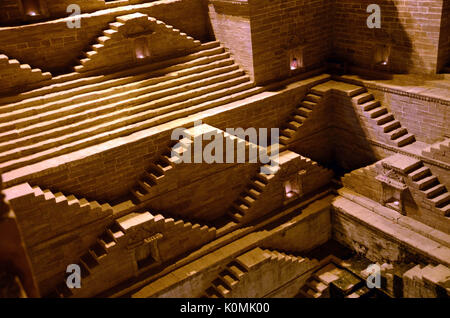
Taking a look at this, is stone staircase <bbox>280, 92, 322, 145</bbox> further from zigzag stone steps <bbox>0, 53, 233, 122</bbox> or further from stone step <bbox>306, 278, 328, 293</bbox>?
stone step <bbox>306, 278, 328, 293</bbox>

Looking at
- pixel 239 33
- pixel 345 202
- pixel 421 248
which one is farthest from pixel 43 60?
pixel 421 248

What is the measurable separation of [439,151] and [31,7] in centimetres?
1327

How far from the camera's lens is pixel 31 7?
15461 millimetres

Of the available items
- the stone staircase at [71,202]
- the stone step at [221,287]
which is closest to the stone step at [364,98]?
the stone step at [221,287]

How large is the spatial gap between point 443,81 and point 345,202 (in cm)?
502

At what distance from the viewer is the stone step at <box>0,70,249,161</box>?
528 inches

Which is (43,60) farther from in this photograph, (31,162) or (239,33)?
(239,33)

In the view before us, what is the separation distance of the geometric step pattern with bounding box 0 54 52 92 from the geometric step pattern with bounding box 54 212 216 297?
5.17m

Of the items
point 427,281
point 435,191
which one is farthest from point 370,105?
point 427,281

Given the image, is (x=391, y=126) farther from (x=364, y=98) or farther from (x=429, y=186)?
(x=429, y=186)

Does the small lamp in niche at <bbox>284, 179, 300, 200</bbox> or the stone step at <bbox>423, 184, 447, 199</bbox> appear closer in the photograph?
the stone step at <bbox>423, 184, 447, 199</bbox>

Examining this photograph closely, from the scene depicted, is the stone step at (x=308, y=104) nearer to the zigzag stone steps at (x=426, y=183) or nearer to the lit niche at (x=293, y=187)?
the lit niche at (x=293, y=187)

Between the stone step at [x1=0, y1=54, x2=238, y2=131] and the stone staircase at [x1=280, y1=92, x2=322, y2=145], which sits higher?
the stone step at [x1=0, y1=54, x2=238, y2=131]

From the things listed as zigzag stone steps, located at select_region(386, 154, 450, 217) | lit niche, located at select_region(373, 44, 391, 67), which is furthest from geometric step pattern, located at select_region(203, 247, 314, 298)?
lit niche, located at select_region(373, 44, 391, 67)
